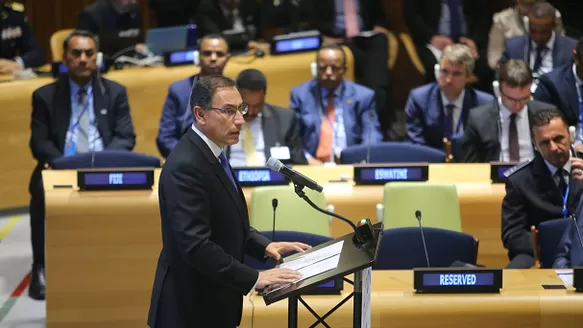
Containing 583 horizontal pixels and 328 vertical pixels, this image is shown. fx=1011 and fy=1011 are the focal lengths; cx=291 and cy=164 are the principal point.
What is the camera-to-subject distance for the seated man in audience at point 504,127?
235 inches

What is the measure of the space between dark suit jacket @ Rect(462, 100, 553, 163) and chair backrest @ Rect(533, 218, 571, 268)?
4.95 ft

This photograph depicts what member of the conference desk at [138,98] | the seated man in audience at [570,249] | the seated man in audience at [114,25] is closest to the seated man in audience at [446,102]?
the conference desk at [138,98]

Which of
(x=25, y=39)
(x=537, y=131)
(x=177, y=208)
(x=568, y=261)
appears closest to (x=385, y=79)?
(x=25, y=39)

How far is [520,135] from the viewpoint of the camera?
6.07 meters

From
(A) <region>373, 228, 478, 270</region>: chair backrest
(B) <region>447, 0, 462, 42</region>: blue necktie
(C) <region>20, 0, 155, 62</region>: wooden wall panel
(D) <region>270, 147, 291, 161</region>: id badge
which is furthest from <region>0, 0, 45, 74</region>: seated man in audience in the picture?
(A) <region>373, 228, 478, 270</region>: chair backrest

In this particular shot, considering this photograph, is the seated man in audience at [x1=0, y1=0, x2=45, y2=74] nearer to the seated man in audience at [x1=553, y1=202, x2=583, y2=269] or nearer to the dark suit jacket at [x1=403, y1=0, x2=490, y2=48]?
the dark suit jacket at [x1=403, y1=0, x2=490, y2=48]

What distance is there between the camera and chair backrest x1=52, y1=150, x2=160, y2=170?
18.5 ft

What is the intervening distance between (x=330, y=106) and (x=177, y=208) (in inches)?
161

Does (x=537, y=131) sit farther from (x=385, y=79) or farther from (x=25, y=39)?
(x=25, y=39)

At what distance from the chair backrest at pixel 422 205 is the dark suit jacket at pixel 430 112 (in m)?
1.87

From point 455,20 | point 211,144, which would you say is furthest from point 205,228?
point 455,20

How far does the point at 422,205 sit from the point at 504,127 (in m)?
1.42

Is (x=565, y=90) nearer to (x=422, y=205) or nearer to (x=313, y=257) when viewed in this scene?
(x=422, y=205)

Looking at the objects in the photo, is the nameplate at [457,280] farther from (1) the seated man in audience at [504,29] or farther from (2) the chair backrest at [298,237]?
(1) the seated man in audience at [504,29]
